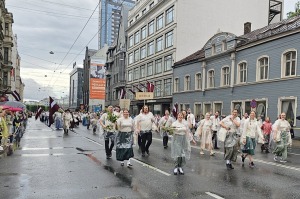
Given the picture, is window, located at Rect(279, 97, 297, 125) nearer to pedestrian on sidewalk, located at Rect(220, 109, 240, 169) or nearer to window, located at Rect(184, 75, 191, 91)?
pedestrian on sidewalk, located at Rect(220, 109, 240, 169)

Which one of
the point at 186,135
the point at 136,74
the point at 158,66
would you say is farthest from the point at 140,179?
the point at 136,74

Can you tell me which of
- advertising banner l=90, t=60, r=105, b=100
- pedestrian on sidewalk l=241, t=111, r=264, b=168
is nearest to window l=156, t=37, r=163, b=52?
advertising banner l=90, t=60, r=105, b=100

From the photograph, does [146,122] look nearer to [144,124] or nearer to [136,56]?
[144,124]

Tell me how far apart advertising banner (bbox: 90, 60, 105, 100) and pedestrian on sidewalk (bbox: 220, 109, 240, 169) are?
121 ft

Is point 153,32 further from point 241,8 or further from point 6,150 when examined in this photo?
point 6,150

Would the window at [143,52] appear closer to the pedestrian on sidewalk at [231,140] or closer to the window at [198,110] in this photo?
the window at [198,110]

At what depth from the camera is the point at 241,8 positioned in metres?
45.4

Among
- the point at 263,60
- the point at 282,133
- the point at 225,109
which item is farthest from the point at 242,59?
the point at 282,133

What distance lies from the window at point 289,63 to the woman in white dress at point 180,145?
53.8 ft

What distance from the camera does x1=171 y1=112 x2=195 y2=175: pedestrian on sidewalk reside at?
9016mm

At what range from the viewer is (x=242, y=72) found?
2859cm

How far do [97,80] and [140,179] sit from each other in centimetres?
4126

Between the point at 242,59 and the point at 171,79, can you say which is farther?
the point at 171,79

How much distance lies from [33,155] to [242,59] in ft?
68.0
